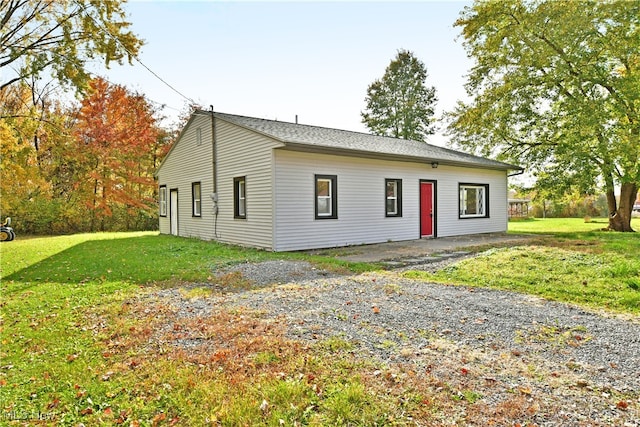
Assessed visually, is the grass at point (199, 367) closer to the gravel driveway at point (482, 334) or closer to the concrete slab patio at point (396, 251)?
the gravel driveway at point (482, 334)

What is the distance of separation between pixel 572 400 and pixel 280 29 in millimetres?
11337

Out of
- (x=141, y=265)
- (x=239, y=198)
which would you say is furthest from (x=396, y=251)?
(x=141, y=265)

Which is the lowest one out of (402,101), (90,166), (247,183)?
(247,183)

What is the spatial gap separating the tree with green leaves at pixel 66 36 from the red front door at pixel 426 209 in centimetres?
1128

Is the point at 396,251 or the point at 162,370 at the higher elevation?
the point at 396,251

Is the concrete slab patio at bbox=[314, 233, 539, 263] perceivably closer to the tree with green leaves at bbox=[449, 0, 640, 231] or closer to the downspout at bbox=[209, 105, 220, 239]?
the downspout at bbox=[209, 105, 220, 239]

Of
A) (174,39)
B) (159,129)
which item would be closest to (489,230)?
(174,39)

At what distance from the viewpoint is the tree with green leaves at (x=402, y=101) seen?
120 feet

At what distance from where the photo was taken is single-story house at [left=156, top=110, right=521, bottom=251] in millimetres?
10836

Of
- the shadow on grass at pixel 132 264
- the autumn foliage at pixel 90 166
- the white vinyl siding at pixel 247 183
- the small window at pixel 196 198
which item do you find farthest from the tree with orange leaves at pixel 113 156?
the white vinyl siding at pixel 247 183

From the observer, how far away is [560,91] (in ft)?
55.4

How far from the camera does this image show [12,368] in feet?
11.4

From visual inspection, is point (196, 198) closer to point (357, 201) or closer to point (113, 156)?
point (357, 201)

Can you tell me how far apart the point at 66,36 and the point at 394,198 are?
1243 cm
